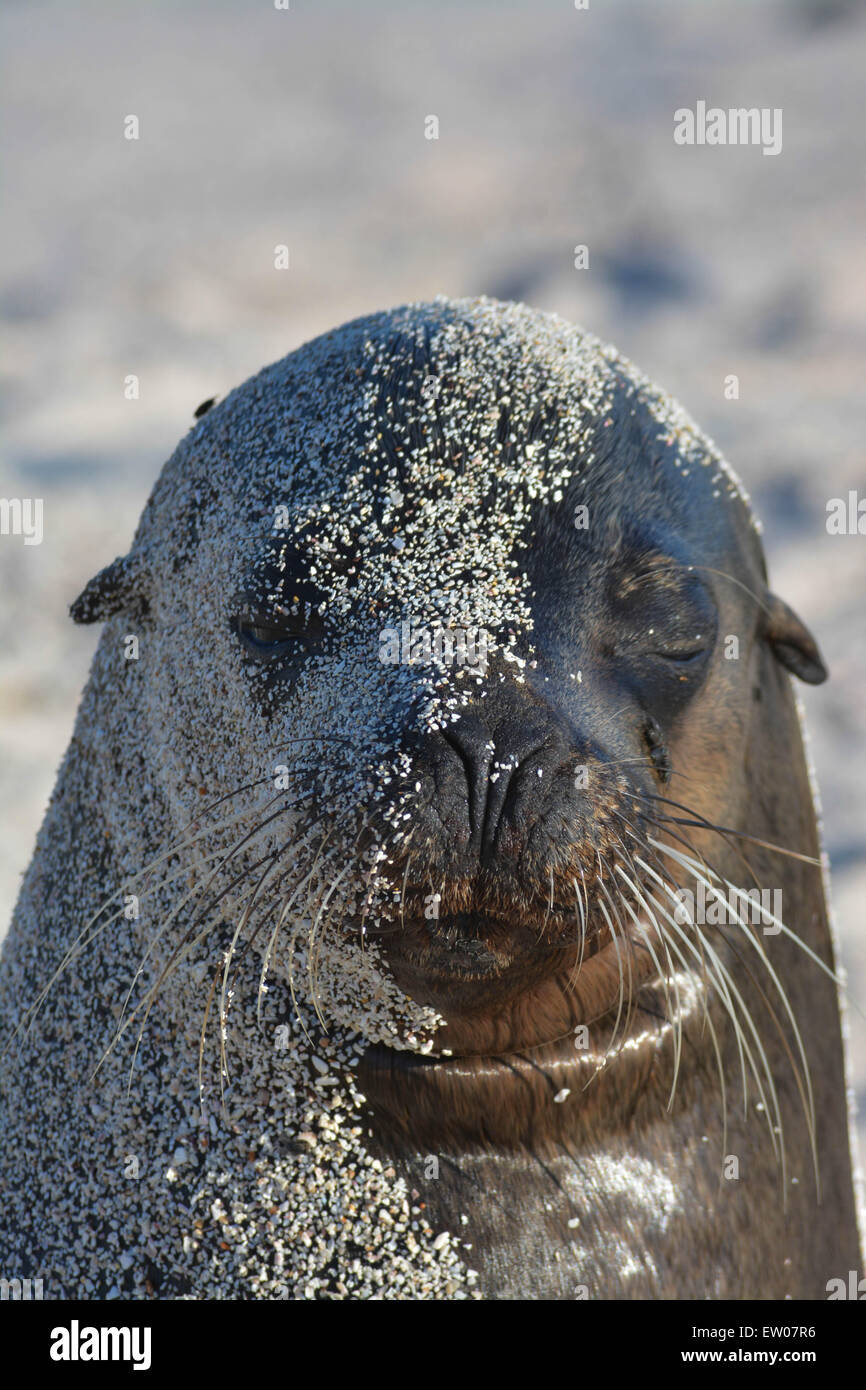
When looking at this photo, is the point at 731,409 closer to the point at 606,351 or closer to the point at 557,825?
the point at 606,351

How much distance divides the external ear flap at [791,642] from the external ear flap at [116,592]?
109 centimetres

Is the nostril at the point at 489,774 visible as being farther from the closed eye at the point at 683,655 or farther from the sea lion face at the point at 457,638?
the closed eye at the point at 683,655

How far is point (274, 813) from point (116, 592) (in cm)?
65

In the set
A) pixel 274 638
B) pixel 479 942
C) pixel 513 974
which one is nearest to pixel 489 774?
pixel 479 942

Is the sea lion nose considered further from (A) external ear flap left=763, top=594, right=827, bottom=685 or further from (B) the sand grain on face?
(A) external ear flap left=763, top=594, right=827, bottom=685

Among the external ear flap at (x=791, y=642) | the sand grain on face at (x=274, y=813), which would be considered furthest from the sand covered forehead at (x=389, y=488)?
the external ear flap at (x=791, y=642)

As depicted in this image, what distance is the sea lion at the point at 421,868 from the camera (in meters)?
2.15

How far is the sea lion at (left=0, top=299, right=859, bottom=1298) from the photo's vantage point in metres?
2.15

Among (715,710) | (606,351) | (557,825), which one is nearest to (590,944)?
(557,825)

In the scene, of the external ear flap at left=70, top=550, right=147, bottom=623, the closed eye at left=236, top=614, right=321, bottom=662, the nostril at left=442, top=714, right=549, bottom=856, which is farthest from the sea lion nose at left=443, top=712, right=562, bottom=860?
the external ear flap at left=70, top=550, right=147, bottom=623

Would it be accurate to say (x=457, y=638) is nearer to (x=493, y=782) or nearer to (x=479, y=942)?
(x=493, y=782)

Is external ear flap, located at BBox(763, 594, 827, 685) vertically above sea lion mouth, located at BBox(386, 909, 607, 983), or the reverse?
external ear flap, located at BBox(763, 594, 827, 685)

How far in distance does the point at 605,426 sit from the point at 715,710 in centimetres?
49

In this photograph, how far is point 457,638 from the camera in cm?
217
